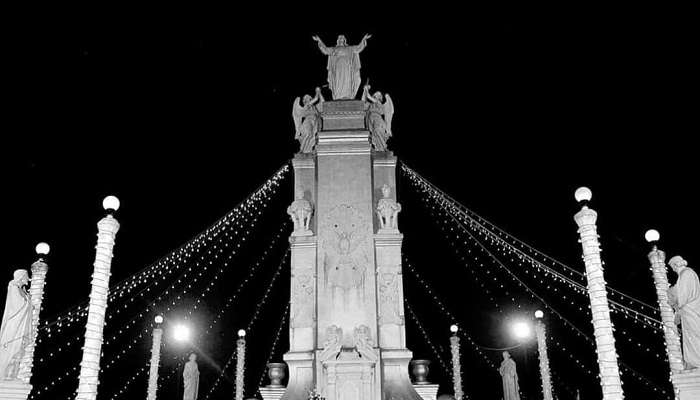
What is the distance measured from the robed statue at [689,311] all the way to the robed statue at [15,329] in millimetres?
16292

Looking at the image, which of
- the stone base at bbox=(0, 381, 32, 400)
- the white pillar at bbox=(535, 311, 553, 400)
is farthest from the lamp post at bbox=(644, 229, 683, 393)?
the stone base at bbox=(0, 381, 32, 400)

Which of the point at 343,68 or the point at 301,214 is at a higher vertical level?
the point at 343,68

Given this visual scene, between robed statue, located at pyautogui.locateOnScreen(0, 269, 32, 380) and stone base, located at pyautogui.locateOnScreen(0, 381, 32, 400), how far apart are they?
196mm

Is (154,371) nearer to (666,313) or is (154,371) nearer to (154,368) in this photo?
(154,368)

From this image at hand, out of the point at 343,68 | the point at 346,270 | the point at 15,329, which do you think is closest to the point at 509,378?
the point at 346,270

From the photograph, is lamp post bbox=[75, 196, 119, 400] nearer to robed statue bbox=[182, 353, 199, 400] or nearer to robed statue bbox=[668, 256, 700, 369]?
robed statue bbox=[182, 353, 199, 400]

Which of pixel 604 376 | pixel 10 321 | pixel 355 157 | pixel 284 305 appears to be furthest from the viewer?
pixel 284 305

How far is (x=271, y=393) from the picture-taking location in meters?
21.6

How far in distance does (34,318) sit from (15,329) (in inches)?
50.2

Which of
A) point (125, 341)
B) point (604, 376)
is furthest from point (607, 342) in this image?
point (125, 341)

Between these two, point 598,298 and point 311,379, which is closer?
point 598,298

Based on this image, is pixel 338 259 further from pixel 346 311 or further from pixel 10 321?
pixel 10 321

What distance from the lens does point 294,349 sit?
21.4 metres

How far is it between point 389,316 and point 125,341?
16.7 meters
